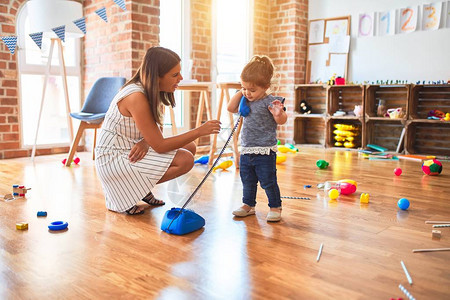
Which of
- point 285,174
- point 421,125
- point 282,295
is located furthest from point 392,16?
point 282,295

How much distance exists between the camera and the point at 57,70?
15.1ft

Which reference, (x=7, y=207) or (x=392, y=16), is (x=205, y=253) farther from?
(x=392, y=16)

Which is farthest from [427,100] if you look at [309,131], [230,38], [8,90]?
[8,90]

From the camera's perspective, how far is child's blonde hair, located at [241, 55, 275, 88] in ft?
6.73

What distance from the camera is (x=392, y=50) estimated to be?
17.2 ft

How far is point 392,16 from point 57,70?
393 centimetres

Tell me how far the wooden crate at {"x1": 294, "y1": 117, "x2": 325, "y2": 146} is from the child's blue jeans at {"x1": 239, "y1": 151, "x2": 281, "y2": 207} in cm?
379

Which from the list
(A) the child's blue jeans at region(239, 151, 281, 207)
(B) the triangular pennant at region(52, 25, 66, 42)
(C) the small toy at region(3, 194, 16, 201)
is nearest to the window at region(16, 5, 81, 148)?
(B) the triangular pennant at region(52, 25, 66, 42)

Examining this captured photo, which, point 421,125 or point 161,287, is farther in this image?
point 421,125

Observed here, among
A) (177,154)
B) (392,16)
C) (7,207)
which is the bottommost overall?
(7,207)

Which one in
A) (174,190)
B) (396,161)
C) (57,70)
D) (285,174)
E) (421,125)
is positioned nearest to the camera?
(174,190)

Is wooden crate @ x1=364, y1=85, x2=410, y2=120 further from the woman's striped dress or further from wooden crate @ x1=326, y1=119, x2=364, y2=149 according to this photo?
the woman's striped dress

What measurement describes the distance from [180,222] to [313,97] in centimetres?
448

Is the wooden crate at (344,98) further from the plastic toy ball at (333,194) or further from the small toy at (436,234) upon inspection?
the small toy at (436,234)
